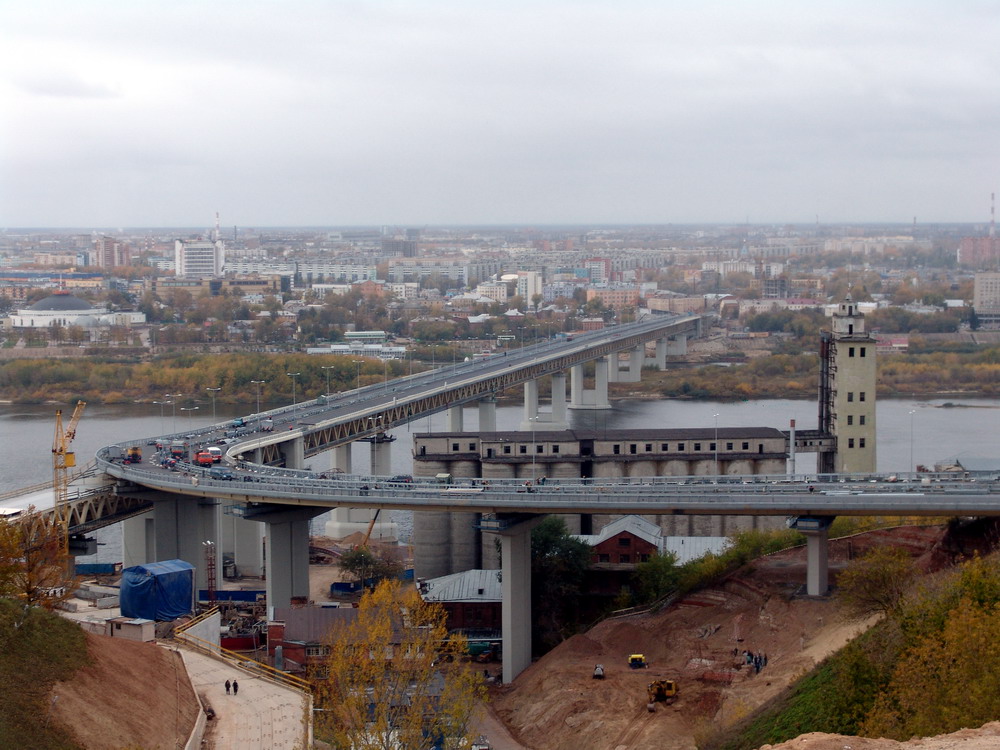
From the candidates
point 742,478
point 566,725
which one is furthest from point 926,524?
point 566,725

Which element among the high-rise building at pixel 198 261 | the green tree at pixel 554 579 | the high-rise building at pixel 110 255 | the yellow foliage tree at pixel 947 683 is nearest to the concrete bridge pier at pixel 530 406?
the green tree at pixel 554 579

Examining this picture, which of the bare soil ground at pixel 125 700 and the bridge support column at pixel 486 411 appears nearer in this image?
the bare soil ground at pixel 125 700

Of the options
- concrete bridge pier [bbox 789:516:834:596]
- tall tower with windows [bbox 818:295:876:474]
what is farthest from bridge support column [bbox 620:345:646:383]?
concrete bridge pier [bbox 789:516:834:596]

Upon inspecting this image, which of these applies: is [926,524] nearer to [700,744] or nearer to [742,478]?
[742,478]

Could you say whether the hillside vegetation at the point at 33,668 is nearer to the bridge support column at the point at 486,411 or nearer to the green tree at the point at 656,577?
the green tree at the point at 656,577

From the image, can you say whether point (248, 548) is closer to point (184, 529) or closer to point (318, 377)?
point (184, 529)

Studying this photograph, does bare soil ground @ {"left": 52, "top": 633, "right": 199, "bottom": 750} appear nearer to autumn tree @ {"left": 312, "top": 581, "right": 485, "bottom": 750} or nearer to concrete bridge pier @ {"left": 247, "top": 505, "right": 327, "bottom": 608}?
autumn tree @ {"left": 312, "top": 581, "right": 485, "bottom": 750}
